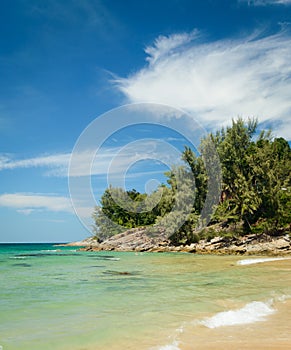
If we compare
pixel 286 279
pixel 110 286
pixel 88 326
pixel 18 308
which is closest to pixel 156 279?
pixel 110 286

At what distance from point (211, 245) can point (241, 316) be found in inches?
1331

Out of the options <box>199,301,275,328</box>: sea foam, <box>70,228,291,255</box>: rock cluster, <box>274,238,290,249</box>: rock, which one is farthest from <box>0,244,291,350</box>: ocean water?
<box>70,228,291,255</box>: rock cluster

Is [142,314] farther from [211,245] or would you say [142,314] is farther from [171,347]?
[211,245]

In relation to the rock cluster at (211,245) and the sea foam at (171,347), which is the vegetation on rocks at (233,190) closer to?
the rock cluster at (211,245)

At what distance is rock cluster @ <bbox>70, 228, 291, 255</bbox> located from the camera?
34.6m

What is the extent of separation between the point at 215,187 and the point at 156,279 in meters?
33.0

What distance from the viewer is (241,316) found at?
8.17 meters

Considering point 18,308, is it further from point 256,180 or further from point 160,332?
point 256,180

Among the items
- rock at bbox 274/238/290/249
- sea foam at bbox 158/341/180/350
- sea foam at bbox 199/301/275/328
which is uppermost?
rock at bbox 274/238/290/249

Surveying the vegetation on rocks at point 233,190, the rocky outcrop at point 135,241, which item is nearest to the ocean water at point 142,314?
the vegetation on rocks at point 233,190

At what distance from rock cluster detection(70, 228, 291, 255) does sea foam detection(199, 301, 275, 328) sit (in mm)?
26366

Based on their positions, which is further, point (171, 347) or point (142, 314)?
point (142, 314)

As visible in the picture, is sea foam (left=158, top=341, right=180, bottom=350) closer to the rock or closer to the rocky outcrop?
the rock

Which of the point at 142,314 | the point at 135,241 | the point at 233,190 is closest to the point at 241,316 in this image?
the point at 142,314
